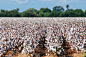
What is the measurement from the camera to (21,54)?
838cm

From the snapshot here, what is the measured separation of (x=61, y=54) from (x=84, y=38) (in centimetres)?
245

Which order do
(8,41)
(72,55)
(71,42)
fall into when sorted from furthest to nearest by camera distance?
(71,42)
(72,55)
(8,41)

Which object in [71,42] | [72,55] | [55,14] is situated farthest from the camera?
[55,14]

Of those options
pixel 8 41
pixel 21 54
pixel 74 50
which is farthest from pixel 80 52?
pixel 8 41

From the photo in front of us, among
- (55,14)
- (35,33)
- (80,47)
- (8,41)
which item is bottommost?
(80,47)

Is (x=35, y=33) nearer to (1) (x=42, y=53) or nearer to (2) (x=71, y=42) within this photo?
(1) (x=42, y=53)

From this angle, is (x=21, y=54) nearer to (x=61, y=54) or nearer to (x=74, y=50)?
(x=61, y=54)

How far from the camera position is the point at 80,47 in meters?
8.26

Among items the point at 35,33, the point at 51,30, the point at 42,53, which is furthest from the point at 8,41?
the point at 51,30

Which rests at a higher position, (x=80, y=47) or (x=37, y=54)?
(x=80, y=47)

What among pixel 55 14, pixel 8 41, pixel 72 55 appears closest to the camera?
pixel 8 41

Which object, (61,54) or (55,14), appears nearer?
(61,54)

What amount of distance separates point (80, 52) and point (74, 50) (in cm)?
57

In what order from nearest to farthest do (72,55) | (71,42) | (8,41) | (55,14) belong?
1. (8,41)
2. (72,55)
3. (71,42)
4. (55,14)
